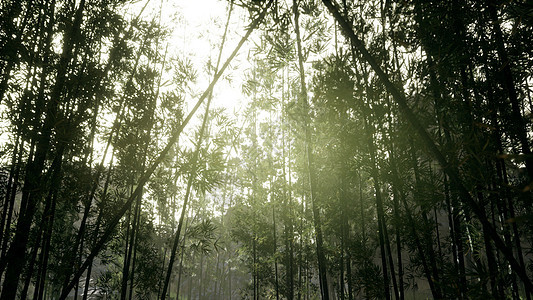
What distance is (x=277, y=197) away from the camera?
9266mm

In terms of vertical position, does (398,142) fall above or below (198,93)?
below

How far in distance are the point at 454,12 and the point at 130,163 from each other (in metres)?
5.85

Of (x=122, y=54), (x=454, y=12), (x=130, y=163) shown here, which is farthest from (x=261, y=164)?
Answer: (x=454, y=12)

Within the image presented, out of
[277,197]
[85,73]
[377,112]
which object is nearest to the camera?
[377,112]

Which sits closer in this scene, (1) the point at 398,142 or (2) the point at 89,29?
(1) the point at 398,142

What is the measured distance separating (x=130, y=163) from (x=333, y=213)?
5570 mm

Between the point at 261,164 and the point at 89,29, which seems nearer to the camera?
the point at 89,29

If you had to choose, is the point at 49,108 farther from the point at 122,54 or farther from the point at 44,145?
the point at 122,54

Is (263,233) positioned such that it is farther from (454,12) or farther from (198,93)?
(454,12)

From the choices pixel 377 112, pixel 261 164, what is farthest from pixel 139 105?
pixel 261 164

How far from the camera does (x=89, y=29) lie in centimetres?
447

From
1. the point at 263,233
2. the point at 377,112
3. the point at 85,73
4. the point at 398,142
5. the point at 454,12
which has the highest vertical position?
the point at 85,73

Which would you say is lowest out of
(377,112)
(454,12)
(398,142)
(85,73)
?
(398,142)

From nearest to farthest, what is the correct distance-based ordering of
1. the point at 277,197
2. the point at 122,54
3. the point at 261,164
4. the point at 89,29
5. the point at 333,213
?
the point at 89,29 < the point at 122,54 < the point at 333,213 < the point at 277,197 < the point at 261,164
